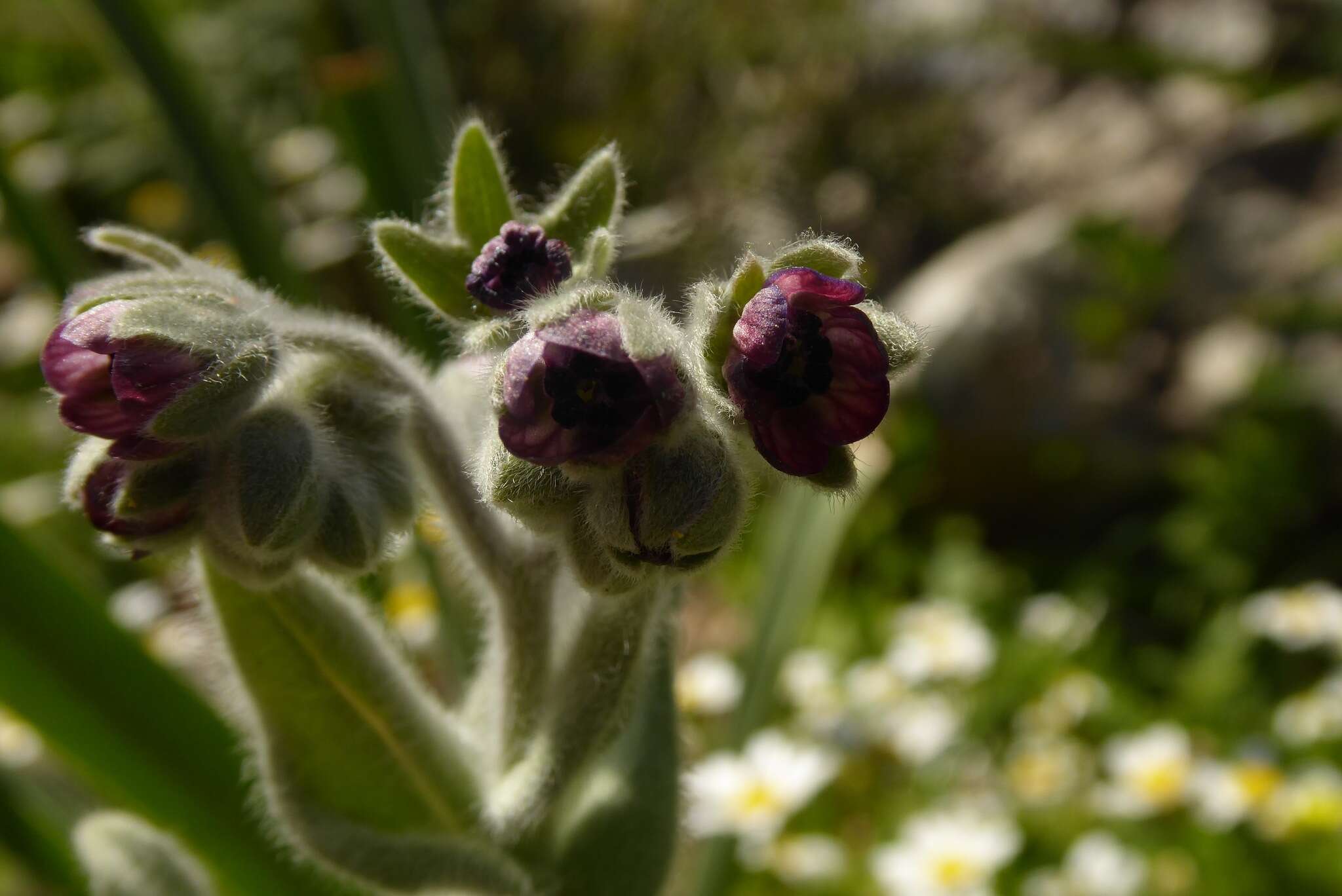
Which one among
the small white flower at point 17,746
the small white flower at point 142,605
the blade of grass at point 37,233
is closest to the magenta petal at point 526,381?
the blade of grass at point 37,233

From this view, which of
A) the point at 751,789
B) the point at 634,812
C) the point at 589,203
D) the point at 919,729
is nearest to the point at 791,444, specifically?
the point at 589,203

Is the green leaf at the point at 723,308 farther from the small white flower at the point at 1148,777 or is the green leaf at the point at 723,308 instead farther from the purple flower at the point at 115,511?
the small white flower at the point at 1148,777

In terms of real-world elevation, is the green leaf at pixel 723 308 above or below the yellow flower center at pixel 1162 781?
above

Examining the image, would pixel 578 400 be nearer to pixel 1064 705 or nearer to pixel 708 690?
pixel 708 690

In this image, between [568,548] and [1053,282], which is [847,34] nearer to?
[1053,282]

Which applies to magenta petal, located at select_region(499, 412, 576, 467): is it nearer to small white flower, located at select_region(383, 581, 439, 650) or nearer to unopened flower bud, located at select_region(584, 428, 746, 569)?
unopened flower bud, located at select_region(584, 428, 746, 569)

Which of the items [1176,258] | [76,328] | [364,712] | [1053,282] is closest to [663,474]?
[76,328]
